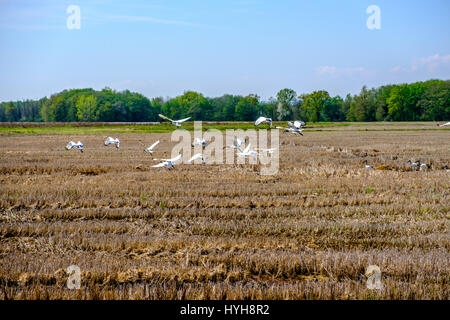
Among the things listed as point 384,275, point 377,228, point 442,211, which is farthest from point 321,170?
point 384,275

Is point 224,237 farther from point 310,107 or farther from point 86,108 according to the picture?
point 86,108

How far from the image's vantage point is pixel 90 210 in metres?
9.12

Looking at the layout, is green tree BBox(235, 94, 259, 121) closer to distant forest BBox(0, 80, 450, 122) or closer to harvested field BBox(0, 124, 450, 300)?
distant forest BBox(0, 80, 450, 122)

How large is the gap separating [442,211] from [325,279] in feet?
18.7

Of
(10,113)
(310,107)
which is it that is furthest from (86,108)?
(310,107)

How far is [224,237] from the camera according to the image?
7164 millimetres

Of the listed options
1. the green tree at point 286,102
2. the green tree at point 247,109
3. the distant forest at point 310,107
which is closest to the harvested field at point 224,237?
the green tree at point 286,102

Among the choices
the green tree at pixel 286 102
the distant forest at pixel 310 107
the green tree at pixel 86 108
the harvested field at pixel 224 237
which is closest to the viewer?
the harvested field at pixel 224 237

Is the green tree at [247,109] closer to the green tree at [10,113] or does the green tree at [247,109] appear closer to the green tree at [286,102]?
the green tree at [286,102]

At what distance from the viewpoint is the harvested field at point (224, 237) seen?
489cm

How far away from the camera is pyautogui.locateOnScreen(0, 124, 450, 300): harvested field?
4887mm
